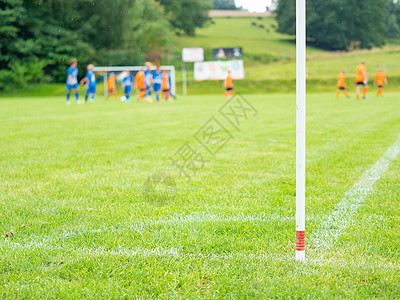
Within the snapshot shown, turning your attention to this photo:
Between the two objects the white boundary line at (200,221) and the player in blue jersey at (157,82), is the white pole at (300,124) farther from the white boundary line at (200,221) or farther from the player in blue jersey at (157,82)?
the player in blue jersey at (157,82)

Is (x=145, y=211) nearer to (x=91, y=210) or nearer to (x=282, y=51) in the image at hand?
(x=91, y=210)

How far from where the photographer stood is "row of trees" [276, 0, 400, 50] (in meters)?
47.7

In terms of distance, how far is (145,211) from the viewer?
12.4 ft

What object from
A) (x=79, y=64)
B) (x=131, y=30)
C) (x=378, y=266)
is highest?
(x=131, y=30)

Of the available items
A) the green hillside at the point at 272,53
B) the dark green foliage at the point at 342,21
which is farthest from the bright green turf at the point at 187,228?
the dark green foliage at the point at 342,21

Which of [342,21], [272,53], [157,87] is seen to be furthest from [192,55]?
[342,21]

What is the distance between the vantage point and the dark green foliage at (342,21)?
47250mm

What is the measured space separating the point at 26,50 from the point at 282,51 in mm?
Result: 36240

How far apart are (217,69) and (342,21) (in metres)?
20.5

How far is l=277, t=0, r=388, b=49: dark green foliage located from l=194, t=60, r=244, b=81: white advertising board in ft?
42.1

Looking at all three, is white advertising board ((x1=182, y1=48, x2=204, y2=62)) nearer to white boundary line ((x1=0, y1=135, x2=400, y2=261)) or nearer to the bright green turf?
the bright green turf

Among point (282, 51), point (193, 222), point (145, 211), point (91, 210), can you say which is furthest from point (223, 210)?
point (282, 51)

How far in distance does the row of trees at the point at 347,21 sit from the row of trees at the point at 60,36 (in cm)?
1910

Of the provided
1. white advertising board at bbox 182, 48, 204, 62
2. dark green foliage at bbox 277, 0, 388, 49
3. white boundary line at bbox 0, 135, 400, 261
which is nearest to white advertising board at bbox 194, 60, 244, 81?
white advertising board at bbox 182, 48, 204, 62
